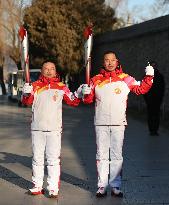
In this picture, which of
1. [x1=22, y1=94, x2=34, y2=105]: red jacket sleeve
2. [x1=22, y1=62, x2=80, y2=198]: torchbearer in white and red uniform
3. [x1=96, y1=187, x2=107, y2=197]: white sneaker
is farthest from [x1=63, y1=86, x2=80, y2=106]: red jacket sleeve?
[x1=96, y1=187, x2=107, y2=197]: white sneaker

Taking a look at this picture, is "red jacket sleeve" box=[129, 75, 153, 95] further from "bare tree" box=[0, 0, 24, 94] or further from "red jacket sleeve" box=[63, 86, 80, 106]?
"bare tree" box=[0, 0, 24, 94]

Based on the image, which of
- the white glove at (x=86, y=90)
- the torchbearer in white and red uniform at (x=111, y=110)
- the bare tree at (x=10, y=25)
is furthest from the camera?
the bare tree at (x=10, y=25)

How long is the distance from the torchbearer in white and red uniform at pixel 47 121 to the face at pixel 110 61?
0.54 metres

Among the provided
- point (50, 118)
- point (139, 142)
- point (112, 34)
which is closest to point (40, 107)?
point (50, 118)

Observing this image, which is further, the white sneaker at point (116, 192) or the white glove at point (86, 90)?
the white sneaker at point (116, 192)

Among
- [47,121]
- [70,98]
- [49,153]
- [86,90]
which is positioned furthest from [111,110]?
[49,153]

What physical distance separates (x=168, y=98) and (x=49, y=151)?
12.4 m

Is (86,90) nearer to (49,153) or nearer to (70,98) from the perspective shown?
(70,98)

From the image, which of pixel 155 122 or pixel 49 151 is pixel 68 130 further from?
pixel 49 151

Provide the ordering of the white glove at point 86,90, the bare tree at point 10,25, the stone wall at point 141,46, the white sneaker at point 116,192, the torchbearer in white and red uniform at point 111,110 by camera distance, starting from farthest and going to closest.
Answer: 1. the bare tree at point 10,25
2. the stone wall at point 141,46
3. the white sneaker at point 116,192
4. the torchbearer in white and red uniform at point 111,110
5. the white glove at point 86,90

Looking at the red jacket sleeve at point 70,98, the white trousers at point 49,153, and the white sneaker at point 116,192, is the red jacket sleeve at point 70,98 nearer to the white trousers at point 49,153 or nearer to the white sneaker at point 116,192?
the white trousers at point 49,153

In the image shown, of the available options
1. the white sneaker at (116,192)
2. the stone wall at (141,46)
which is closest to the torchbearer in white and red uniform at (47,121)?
the white sneaker at (116,192)

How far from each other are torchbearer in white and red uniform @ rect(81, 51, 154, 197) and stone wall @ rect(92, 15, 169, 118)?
11402mm

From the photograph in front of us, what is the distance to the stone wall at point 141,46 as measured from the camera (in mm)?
19516
